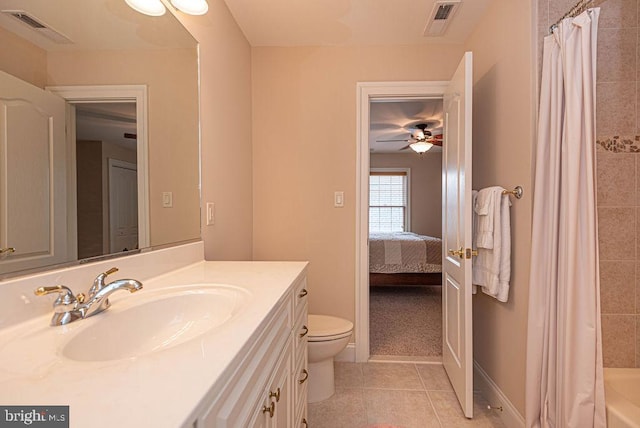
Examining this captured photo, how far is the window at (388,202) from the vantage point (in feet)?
23.3

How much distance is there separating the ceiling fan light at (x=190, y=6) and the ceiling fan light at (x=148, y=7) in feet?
0.22

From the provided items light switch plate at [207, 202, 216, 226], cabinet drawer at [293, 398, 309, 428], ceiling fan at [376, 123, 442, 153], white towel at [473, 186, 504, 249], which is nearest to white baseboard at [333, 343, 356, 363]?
cabinet drawer at [293, 398, 309, 428]

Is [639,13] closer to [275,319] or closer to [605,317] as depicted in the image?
[605,317]

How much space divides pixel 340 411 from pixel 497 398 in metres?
0.91

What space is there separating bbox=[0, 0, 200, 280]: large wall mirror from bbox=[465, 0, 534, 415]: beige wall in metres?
1.68

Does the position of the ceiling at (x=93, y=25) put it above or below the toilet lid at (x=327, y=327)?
above

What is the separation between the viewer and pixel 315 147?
8.15ft

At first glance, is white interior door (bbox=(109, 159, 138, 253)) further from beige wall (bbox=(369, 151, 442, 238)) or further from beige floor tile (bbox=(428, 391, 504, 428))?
beige wall (bbox=(369, 151, 442, 238))

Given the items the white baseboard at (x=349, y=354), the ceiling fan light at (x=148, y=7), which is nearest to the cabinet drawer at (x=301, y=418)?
the white baseboard at (x=349, y=354)

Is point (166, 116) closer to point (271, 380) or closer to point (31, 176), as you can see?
point (31, 176)

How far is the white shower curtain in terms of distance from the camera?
1254 mm

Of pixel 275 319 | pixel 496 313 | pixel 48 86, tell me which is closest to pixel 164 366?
pixel 275 319

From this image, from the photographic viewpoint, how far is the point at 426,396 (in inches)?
79.2

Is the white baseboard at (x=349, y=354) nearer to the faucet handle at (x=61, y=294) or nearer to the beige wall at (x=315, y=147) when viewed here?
the beige wall at (x=315, y=147)
